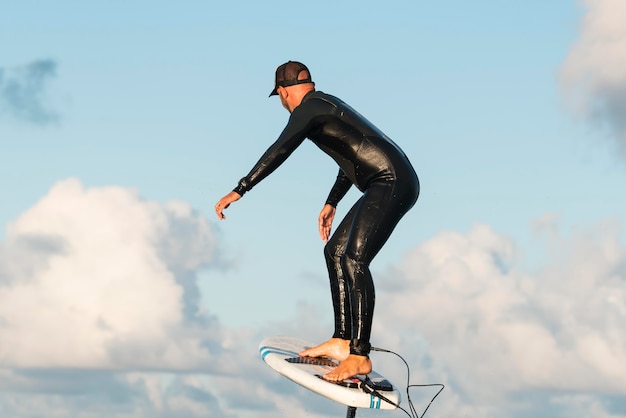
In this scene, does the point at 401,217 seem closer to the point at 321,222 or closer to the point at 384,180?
the point at 384,180

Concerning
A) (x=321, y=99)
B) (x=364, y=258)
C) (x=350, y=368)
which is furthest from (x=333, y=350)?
(x=321, y=99)

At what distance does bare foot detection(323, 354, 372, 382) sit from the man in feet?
0.04

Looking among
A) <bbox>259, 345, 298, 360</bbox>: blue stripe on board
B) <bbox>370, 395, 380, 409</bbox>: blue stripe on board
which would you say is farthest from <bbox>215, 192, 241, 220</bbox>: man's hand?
<bbox>370, 395, 380, 409</bbox>: blue stripe on board

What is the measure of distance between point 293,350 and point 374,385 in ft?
5.36

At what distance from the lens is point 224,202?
39.5ft

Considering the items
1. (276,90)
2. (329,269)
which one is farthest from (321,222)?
(276,90)

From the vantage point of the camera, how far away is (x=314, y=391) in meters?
12.1

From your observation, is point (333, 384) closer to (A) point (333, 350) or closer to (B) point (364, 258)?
(A) point (333, 350)

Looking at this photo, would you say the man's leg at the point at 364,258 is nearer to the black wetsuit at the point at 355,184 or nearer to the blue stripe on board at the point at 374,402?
the black wetsuit at the point at 355,184

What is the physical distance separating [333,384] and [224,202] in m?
2.43

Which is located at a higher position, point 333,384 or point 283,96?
point 283,96

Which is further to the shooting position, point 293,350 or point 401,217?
point 293,350

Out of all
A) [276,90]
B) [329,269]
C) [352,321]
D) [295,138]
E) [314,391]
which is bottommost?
[314,391]

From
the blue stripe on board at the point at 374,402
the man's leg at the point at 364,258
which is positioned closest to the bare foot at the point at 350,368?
the man's leg at the point at 364,258
